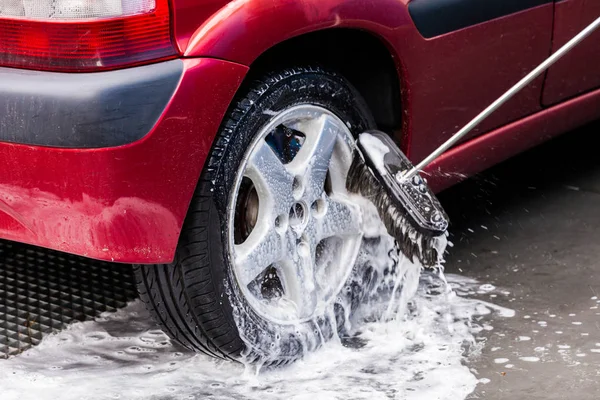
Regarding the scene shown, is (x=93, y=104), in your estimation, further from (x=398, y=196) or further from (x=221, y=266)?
(x=398, y=196)

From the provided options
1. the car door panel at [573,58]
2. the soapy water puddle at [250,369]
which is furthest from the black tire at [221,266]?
the car door panel at [573,58]

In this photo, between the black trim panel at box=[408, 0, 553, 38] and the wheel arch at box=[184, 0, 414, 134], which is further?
the black trim panel at box=[408, 0, 553, 38]

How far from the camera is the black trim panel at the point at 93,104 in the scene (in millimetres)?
2158

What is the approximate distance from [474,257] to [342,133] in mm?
971

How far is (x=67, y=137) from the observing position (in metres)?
2.18

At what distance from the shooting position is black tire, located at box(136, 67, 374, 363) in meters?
2.40

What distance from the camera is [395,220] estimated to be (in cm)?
279

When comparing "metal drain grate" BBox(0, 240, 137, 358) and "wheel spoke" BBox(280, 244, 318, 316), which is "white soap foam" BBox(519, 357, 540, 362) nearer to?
"wheel spoke" BBox(280, 244, 318, 316)

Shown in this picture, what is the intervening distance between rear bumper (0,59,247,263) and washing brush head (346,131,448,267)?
1.97ft

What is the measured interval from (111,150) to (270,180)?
1.70 feet

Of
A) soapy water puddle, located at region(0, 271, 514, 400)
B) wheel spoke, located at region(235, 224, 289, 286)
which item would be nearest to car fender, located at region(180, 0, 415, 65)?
wheel spoke, located at region(235, 224, 289, 286)

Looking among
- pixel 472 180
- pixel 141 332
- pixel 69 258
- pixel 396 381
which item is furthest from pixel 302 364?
pixel 472 180

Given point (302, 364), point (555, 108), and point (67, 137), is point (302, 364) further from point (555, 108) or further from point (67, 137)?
point (555, 108)

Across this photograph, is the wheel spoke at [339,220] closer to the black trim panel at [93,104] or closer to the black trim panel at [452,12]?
the black trim panel at [452,12]
